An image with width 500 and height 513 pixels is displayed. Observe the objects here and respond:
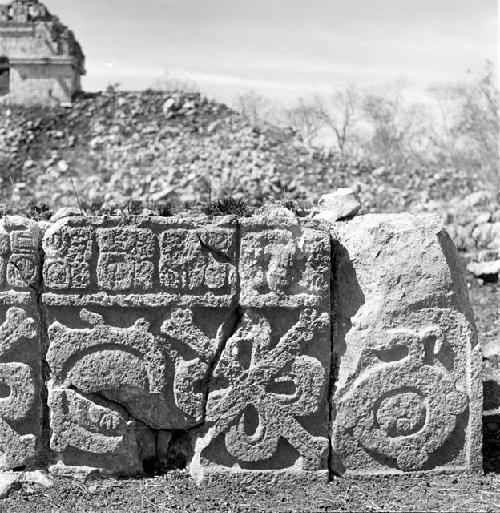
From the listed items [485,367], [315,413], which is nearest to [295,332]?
[315,413]

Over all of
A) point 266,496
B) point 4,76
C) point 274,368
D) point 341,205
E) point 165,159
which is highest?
point 4,76

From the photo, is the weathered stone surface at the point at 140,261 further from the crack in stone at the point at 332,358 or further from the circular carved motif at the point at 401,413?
the circular carved motif at the point at 401,413

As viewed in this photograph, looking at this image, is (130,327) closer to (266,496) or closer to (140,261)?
(140,261)

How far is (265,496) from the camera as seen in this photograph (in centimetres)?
335

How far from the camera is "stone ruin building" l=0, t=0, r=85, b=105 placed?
17.6m

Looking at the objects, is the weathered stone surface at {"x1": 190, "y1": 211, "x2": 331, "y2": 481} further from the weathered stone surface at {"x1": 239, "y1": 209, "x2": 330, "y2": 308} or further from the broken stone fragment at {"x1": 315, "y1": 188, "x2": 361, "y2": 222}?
the broken stone fragment at {"x1": 315, "y1": 188, "x2": 361, "y2": 222}

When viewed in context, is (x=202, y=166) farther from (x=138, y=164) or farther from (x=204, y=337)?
(x=204, y=337)

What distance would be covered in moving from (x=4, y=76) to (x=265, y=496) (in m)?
17.1

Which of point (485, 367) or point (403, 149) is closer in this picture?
point (485, 367)

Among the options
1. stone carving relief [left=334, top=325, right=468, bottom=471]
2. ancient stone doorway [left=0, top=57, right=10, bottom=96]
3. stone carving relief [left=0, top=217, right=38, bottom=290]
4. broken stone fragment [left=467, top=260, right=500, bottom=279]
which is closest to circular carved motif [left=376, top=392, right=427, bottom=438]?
stone carving relief [left=334, top=325, right=468, bottom=471]

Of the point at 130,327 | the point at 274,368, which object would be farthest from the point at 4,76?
the point at 274,368

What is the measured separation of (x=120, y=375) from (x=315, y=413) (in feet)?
2.96

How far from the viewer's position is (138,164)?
15977 mm

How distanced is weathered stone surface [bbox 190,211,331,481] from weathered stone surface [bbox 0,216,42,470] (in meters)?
0.79
